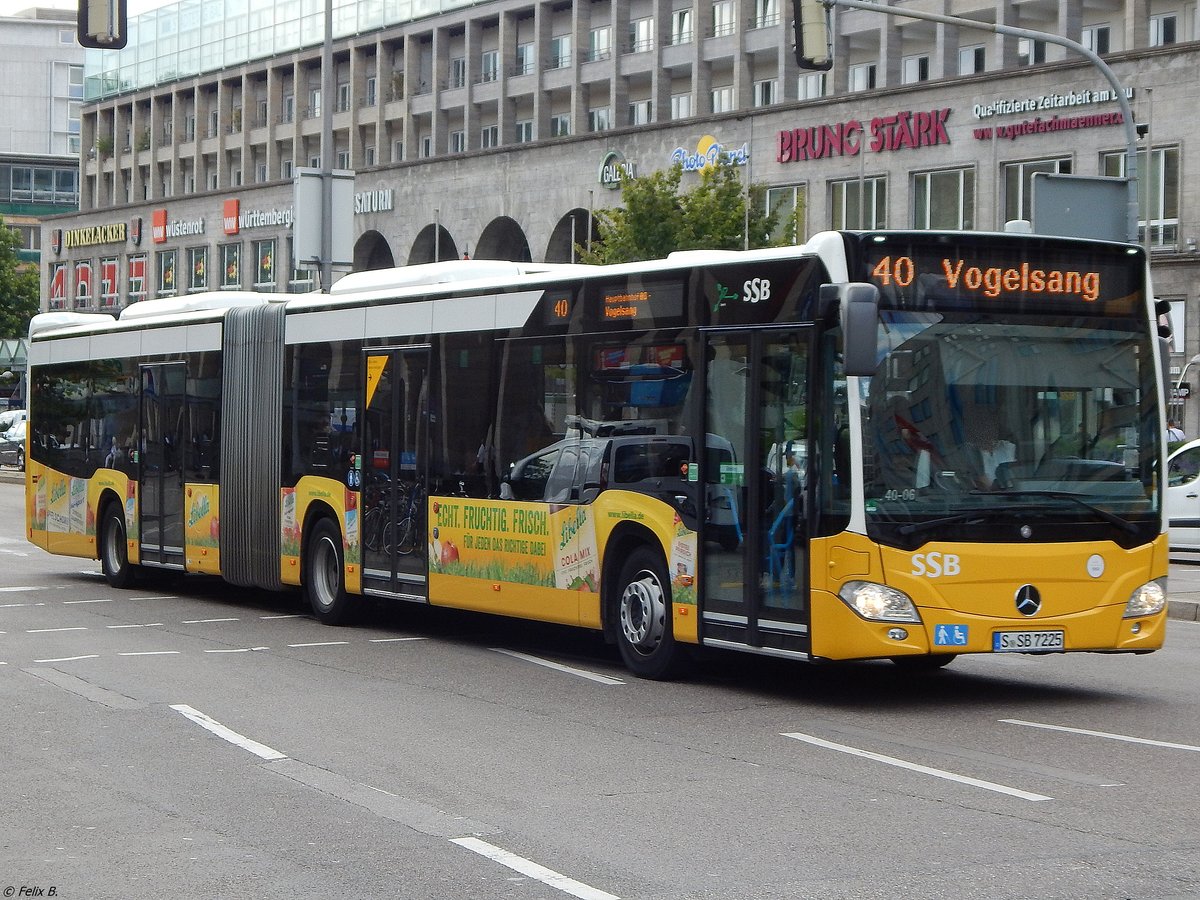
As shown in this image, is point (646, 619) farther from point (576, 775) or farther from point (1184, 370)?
point (1184, 370)

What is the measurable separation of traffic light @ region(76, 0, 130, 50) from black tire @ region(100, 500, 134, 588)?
586 centimetres

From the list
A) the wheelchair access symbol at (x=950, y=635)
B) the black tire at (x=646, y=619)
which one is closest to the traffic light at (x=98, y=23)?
the black tire at (x=646, y=619)

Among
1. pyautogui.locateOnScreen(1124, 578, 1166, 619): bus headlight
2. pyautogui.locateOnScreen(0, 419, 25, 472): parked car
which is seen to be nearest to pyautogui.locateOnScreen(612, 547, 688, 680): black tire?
pyautogui.locateOnScreen(1124, 578, 1166, 619): bus headlight

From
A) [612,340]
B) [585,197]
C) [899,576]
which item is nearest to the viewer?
[899,576]

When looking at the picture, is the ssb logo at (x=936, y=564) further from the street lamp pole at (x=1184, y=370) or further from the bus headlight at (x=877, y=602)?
the street lamp pole at (x=1184, y=370)

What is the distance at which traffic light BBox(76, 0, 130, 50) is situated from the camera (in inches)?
631

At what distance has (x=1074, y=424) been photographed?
10914mm

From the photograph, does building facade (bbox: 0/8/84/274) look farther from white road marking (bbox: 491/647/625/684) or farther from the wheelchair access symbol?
the wheelchair access symbol

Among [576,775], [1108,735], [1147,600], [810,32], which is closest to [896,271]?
[1147,600]

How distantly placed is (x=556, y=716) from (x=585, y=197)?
43.8 metres

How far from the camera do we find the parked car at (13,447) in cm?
5684

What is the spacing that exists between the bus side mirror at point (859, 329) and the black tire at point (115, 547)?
11.7 meters

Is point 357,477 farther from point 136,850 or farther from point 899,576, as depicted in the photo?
point 136,850

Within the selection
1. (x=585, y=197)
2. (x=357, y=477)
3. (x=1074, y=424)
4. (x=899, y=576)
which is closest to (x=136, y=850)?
(x=899, y=576)
